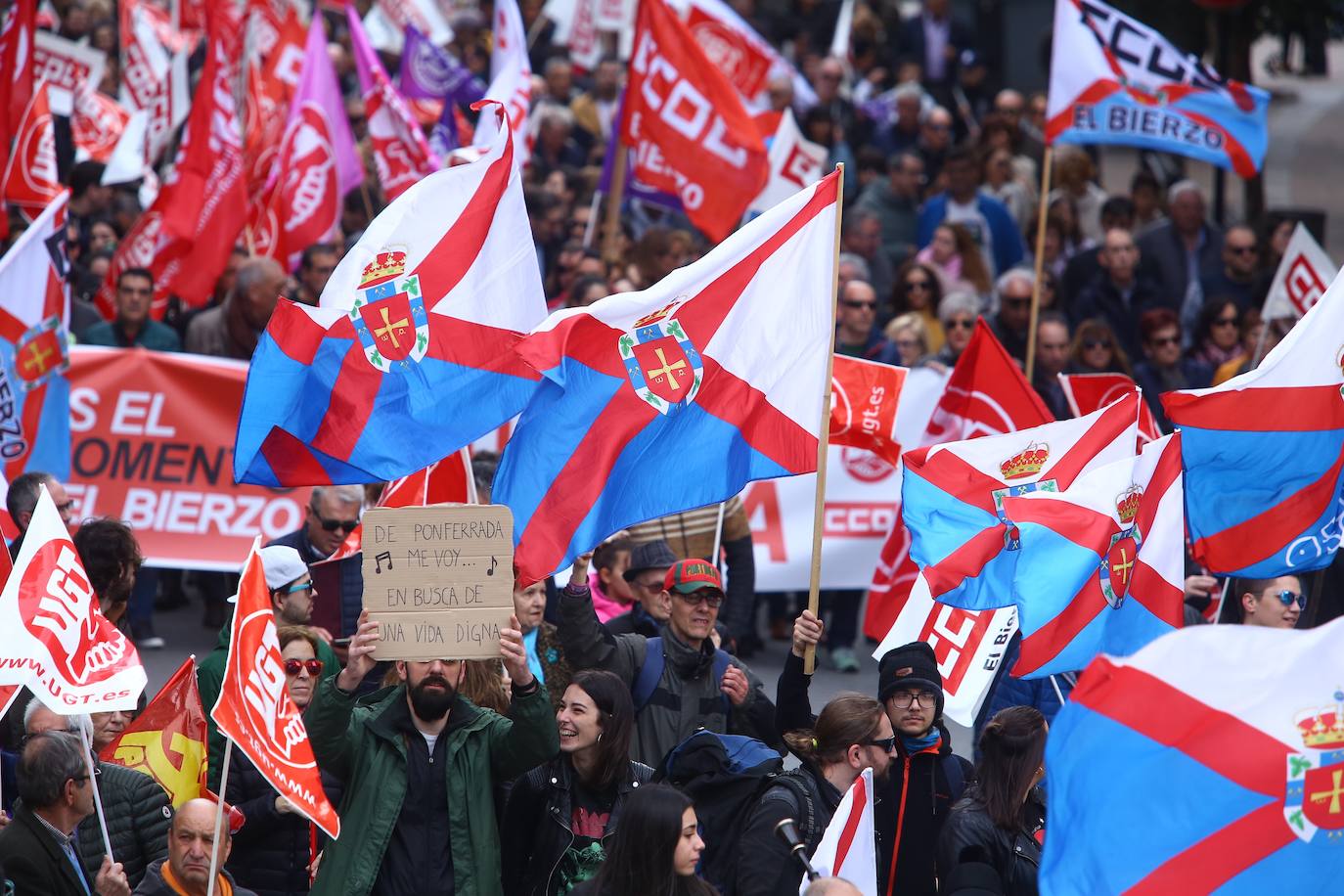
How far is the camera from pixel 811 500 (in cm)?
1179

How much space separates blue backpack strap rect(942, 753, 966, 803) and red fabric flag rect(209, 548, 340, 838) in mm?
2055

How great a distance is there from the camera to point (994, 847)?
660 cm

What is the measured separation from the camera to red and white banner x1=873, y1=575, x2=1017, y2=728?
8.35 m

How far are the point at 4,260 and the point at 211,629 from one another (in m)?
2.83

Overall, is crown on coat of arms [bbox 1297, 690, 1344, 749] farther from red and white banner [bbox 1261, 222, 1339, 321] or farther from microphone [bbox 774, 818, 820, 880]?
red and white banner [bbox 1261, 222, 1339, 321]

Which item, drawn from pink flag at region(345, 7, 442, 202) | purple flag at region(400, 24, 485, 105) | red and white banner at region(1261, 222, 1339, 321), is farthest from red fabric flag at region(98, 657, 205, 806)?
purple flag at region(400, 24, 485, 105)

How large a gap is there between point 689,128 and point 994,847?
698cm

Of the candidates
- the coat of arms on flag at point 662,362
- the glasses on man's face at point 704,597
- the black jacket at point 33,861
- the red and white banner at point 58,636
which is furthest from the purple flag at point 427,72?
the black jacket at point 33,861

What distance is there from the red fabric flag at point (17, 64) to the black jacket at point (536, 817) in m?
6.86

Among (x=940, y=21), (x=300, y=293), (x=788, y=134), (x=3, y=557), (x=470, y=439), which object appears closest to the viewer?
(x=3, y=557)

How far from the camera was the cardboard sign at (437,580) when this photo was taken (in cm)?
653

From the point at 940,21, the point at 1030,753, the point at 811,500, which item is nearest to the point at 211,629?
the point at 811,500

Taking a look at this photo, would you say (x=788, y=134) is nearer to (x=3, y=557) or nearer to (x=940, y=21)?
(x=3, y=557)

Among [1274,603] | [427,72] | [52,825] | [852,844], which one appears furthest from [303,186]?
[852,844]
